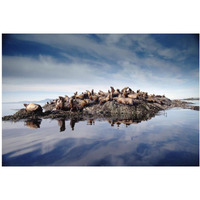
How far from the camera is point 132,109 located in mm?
10719

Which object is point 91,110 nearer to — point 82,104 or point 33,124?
point 82,104

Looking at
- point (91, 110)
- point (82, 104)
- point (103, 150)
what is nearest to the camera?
point (103, 150)

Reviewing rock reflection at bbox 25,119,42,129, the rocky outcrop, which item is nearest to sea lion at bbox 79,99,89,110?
the rocky outcrop

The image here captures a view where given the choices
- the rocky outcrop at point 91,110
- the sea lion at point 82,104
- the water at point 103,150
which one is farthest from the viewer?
the sea lion at point 82,104

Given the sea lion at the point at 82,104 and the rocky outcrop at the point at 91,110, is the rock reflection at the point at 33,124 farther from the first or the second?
the sea lion at the point at 82,104

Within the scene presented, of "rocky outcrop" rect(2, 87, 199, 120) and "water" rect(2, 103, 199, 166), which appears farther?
"rocky outcrop" rect(2, 87, 199, 120)

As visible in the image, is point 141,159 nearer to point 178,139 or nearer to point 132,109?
point 178,139

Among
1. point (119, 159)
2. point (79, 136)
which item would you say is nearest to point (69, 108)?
point (79, 136)

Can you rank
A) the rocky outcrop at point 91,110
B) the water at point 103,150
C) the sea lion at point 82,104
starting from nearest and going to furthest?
the water at point 103,150 → the rocky outcrop at point 91,110 → the sea lion at point 82,104

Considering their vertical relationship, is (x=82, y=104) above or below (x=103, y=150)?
above

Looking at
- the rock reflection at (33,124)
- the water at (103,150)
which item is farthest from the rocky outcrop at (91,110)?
the water at (103,150)

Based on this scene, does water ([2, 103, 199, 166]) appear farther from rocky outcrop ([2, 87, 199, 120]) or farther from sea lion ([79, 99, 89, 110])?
sea lion ([79, 99, 89, 110])

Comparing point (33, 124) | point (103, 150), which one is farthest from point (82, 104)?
point (103, 150)

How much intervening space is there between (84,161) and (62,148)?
3.53 feet
